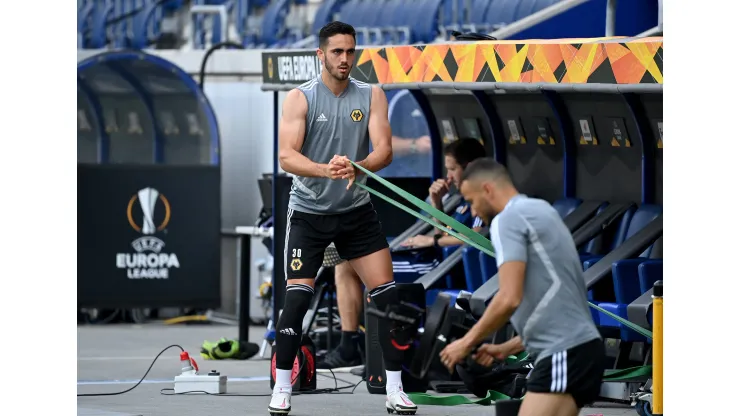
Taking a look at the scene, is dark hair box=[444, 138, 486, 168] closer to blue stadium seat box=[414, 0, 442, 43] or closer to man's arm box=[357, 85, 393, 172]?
man's arm box=[357, 85, 393, 172]

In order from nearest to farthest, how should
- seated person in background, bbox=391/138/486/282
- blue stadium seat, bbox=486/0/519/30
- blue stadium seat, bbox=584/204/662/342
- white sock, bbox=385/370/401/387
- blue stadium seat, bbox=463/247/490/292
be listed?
1. white sock, bbox=385/370/401/387
2. blue stadium seat, bbox=584/204/662/342
3. blue stadium seat, bbox=463/247/490/292
4. seated person in background, bbox=391/138/486/282
5. blue stadium seat, bbox=486/0/519/30

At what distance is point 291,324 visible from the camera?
884 centimetres

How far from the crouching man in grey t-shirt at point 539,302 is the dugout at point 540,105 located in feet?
7.87

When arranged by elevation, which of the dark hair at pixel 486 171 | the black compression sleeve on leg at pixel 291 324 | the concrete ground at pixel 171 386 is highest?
the dark hair at pixel 486 171

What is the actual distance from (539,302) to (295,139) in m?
2.85

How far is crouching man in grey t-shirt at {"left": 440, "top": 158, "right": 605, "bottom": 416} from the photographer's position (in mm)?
6176

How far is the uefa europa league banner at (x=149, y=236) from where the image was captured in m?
16.5

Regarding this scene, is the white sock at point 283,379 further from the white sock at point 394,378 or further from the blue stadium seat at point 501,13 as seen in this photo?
the blue stadium seat at point 501,13

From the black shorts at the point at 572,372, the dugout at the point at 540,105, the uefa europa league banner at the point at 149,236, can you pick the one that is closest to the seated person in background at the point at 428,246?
the dugout at the point at 540,105

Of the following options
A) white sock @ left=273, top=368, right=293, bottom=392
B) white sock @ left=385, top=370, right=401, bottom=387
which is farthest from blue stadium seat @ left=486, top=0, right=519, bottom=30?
white sock @ left=273, top=368, right=293, bottom=392

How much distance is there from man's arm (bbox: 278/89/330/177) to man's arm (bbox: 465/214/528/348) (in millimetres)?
2520

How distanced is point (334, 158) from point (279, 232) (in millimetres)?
3315
